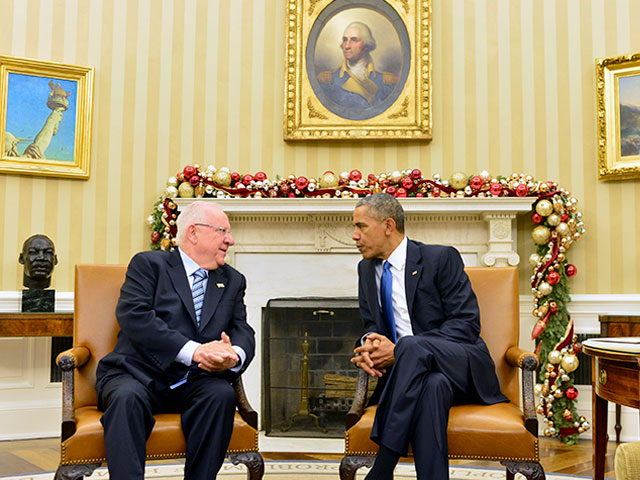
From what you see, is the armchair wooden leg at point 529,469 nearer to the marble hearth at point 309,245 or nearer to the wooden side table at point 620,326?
the wooden side table at point 620,326

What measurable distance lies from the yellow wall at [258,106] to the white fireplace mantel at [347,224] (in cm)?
32

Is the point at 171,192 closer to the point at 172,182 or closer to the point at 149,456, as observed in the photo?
the point at 172,182

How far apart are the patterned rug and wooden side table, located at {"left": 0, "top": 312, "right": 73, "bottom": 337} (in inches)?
37.3

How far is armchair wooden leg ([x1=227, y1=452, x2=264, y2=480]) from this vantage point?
2596mm

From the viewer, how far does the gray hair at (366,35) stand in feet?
16.9

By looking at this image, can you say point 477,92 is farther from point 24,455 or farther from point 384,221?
point 24,455

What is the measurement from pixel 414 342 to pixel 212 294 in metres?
0.92

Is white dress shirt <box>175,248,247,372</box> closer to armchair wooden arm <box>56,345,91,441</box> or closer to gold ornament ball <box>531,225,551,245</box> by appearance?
armchair wooden arm <box>56,345,91,441</box>

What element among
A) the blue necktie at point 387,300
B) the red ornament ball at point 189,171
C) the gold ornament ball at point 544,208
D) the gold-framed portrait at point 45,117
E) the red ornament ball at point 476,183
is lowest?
the blue necktie at point 387,300

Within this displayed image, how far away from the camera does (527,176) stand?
482cm

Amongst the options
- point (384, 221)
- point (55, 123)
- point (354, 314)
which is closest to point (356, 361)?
point (384, 221)

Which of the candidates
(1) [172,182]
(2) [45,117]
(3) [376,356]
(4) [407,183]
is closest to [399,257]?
(3) [376,356]

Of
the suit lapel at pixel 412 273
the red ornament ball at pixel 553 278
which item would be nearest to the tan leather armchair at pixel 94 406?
the suit lapel at pixel 412 273

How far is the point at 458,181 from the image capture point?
15.7ft
